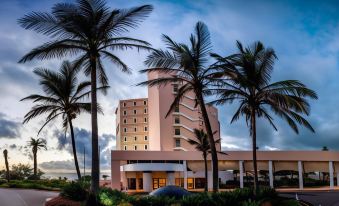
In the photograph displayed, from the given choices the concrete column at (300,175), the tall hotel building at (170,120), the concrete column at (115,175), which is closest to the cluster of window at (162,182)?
the concrete column at (115,175)

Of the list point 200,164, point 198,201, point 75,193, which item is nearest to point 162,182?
point 200,164

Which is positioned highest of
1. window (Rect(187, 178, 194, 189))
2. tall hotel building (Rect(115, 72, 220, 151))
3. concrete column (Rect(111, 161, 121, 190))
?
tall hotel building (Rect(115, 72, 220, 151))

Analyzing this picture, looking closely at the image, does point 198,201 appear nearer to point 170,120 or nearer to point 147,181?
point 147,181

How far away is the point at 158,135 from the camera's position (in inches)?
3265

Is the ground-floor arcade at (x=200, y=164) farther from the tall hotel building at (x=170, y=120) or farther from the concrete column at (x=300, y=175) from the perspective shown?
the tall hotel building at (x=170, y=120)

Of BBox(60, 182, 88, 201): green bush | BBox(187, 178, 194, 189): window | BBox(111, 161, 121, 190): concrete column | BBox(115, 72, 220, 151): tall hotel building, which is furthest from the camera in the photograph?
BBox(115, 72, 220, 151): tall hotel building

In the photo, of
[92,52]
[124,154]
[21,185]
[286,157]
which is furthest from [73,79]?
[286,157]

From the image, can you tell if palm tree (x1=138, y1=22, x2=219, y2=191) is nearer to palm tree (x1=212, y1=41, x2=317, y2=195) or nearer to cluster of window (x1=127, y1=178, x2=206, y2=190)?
palm tree (x1=212, y1=41, x2=317, y2=195)

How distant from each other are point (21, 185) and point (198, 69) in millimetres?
32877

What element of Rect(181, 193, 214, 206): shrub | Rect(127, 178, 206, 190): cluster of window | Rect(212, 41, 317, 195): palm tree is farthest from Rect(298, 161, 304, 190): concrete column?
Rect(181, 193, 214, 206): shrub

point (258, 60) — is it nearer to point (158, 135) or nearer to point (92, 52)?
point (92, 52)

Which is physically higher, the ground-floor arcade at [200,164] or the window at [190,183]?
the ground-floor arcade at [200,164]

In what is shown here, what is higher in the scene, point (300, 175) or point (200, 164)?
point (200, 164)

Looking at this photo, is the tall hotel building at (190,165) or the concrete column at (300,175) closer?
the tall hotel building at (190,165)
